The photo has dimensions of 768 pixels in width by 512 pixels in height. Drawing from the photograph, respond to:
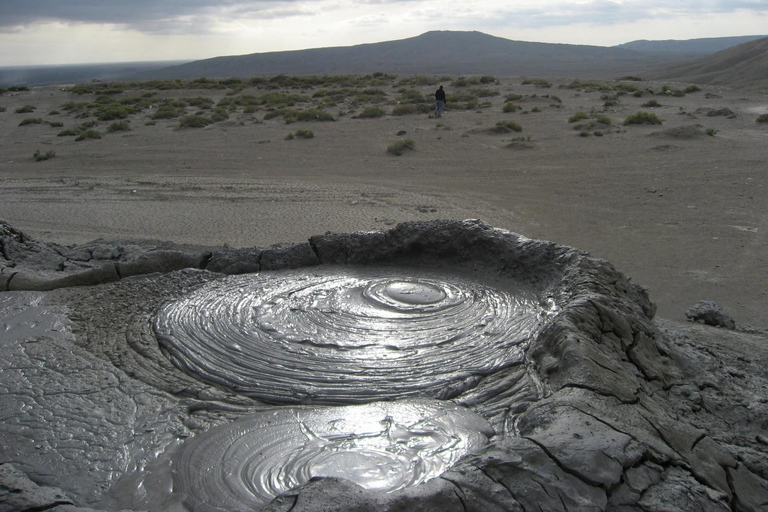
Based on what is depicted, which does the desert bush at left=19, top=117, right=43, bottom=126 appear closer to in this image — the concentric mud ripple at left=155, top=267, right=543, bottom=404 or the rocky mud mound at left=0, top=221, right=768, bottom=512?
the rocky mud mound at left=0, top=221, right=768, bottom=512

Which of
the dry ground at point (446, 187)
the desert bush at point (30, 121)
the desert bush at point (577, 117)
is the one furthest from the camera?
the desert bush at point (30, 121)

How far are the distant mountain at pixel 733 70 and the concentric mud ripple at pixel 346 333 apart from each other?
28700 millimetres

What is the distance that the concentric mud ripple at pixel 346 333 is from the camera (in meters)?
3.94

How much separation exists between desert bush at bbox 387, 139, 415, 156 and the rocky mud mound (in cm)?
963

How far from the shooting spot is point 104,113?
22359mm

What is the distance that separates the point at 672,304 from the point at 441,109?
14838 mm

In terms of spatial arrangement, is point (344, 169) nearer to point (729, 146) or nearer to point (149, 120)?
point (729, 146)

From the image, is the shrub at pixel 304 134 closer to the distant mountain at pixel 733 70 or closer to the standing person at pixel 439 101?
the standing person at pixel 439 101

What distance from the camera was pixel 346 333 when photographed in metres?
4.52

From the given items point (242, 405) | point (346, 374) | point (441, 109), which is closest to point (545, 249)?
point (346, 374)

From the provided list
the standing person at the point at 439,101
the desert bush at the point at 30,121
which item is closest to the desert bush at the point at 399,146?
the standing person at the point at 439,101

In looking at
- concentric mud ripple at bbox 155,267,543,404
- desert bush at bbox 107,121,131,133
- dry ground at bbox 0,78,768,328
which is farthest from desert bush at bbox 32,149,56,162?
concentric mud ripple at bbox 155,267,543,404

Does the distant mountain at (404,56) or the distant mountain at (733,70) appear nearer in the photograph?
the distant mountain at (733,70)

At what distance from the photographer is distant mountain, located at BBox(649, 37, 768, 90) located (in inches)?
1341
